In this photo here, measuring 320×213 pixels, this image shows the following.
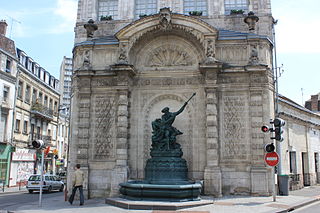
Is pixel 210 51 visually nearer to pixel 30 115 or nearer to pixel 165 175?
pixel 165 175

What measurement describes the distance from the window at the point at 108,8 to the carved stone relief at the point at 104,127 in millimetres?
5671

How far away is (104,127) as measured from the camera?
16125 mm

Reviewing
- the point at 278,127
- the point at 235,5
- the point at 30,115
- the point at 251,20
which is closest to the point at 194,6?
the point at 235,5

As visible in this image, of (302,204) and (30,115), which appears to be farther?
(30,115)

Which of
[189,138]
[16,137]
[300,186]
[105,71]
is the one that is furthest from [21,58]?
[300,186]

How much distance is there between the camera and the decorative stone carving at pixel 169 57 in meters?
16.8

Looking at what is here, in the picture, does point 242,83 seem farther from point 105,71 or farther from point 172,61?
point 105,71

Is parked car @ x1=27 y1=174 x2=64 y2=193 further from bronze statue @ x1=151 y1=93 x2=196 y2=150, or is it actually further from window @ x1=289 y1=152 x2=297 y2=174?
window @ x1=289 y1=152 x2=297 y2=174

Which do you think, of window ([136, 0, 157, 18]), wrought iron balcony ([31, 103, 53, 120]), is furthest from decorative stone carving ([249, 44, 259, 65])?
wrought iron balcony ([31, 103, 53, 120])

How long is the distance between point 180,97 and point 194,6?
583cm

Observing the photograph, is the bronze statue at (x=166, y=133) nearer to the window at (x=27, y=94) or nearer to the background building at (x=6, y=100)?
the background building at (x=6, y=100)

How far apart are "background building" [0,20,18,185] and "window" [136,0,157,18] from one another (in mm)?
13931

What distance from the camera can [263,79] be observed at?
15.5 m

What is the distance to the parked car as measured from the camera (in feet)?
73.8
